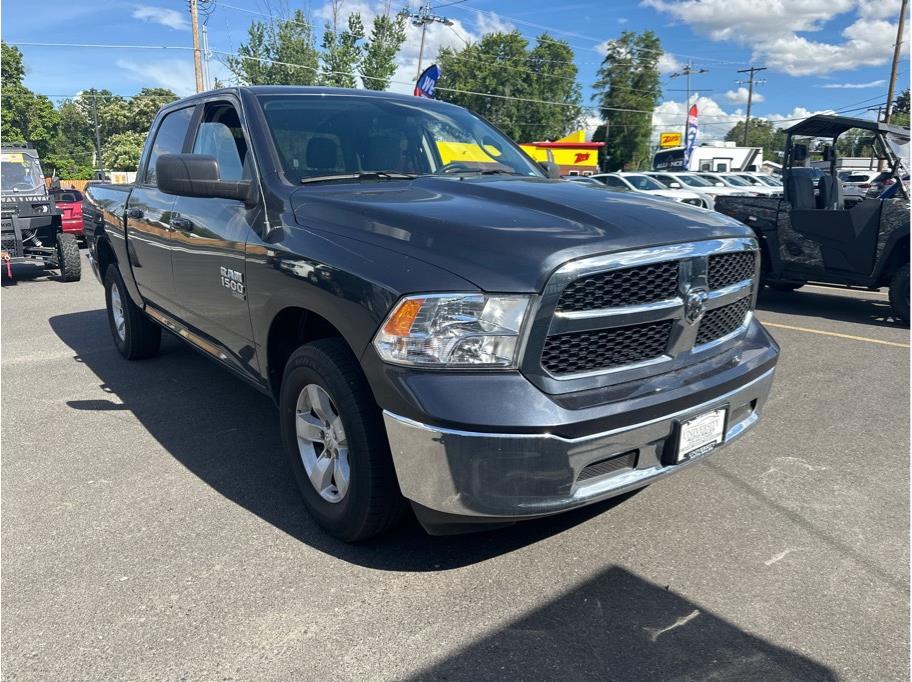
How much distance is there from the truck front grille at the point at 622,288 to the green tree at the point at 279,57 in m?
45.3

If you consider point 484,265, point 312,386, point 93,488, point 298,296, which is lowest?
point 93,488

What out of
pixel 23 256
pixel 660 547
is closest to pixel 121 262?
pixel 660 547

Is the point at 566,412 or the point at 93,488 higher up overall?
the point at 566,412

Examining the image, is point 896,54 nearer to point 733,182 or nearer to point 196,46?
point 733,182

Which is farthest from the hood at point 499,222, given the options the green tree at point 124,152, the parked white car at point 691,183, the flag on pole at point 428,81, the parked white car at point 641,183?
the green tree at point 124,152

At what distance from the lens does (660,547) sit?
292 cm

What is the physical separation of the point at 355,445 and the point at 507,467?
2.06 feet

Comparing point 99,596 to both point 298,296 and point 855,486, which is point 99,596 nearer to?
point 298,296

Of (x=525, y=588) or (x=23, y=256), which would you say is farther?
(x=23, y=256)

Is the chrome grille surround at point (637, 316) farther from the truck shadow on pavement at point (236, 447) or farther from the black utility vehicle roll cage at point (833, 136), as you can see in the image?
the black utility vehicle roll cage at point (833, 136)

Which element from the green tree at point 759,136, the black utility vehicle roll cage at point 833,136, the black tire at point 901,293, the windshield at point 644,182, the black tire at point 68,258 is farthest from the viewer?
the green tree at point 759,136

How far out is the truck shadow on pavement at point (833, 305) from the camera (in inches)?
308

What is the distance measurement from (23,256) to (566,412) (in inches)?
437

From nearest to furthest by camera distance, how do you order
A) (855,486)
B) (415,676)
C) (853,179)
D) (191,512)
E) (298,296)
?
(415,676)
(298,296)
(191,512)
(855,486)
(853,179)
